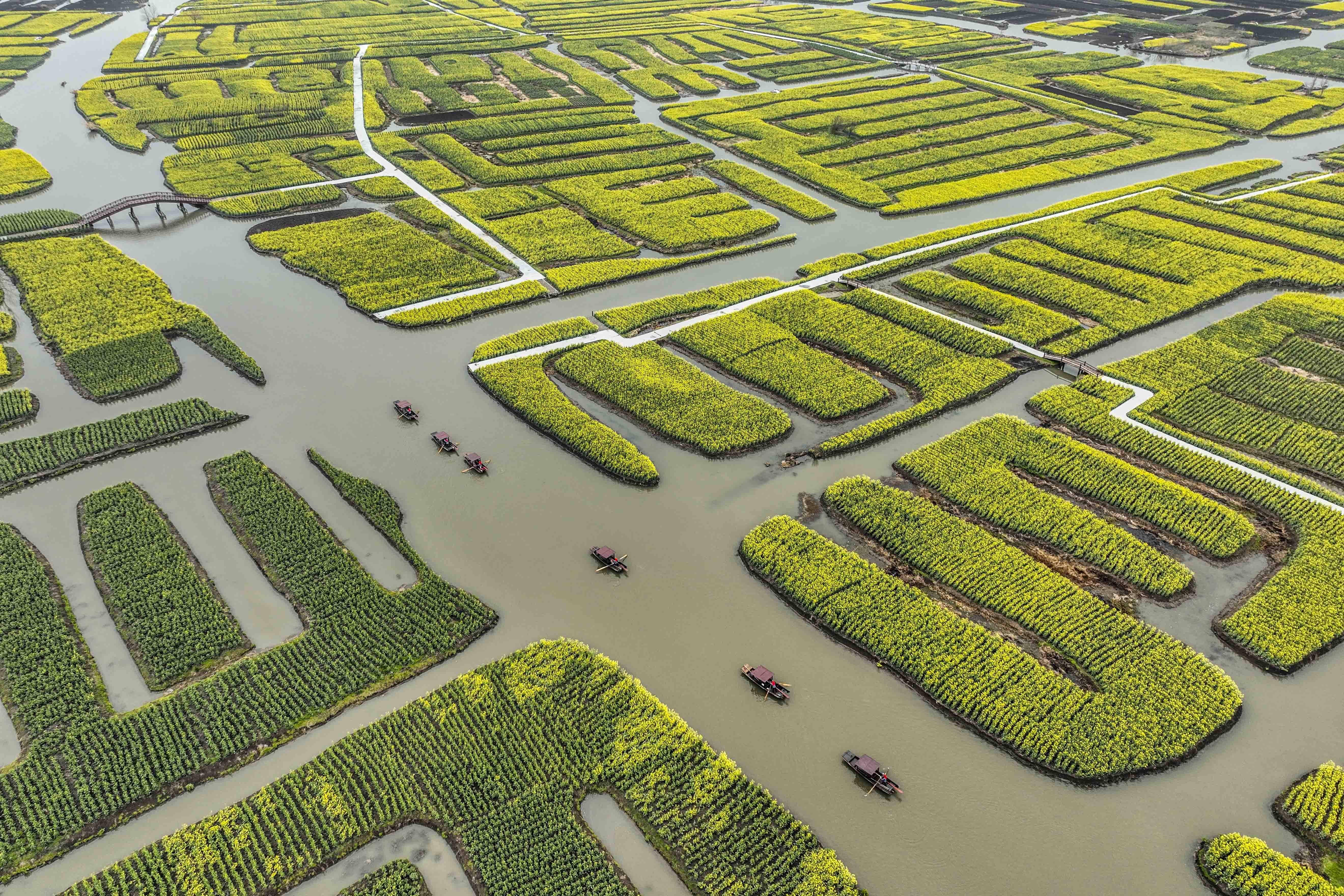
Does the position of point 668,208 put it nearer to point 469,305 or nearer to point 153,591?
point 469,305

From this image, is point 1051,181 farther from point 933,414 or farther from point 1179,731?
point 1179,731

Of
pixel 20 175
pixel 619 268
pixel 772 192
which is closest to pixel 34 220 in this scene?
pixel 20 175

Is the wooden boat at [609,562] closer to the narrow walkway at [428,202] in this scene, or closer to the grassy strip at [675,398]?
the grassy strip at [675,398]

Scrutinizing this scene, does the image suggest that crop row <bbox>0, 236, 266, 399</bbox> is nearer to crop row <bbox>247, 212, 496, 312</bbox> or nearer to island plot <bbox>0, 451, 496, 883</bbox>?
crop row <bbox>247, 212, 496, 312</bbox>

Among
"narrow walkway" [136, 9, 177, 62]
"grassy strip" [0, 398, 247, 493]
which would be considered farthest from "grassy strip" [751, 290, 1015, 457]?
"narrow walkway" [136, 9, 177, 62]

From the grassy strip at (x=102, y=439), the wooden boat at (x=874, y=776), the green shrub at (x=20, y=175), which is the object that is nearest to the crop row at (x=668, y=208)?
the grassy strip at (x=102, y=439)
